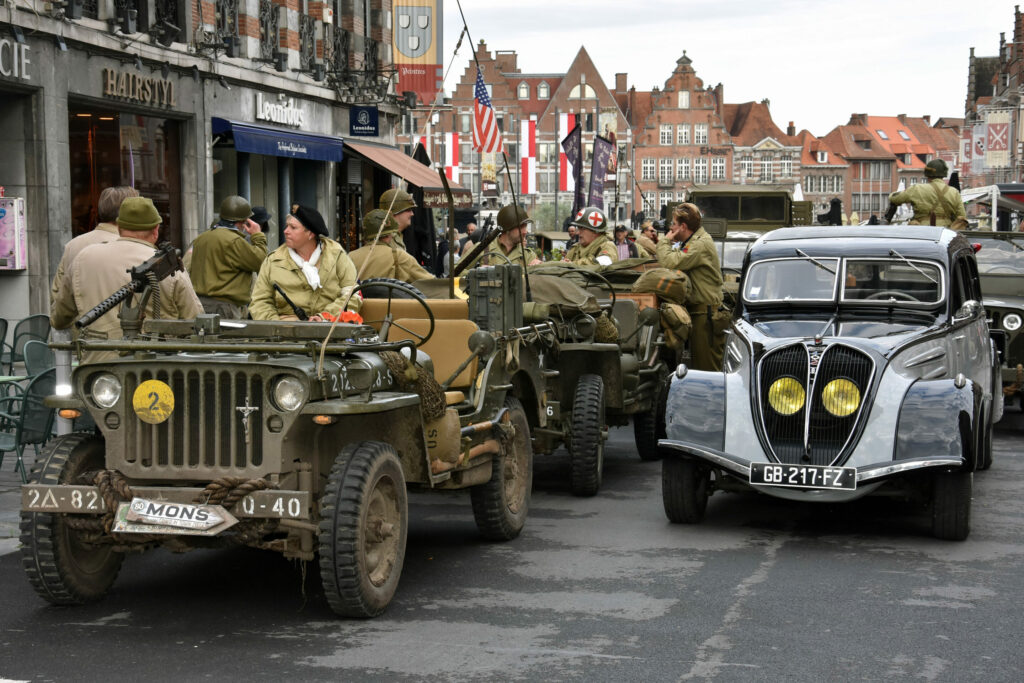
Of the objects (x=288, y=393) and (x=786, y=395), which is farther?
(x=786, y=395)

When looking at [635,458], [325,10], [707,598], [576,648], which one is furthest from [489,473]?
[325,10]

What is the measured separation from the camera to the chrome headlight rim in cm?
641

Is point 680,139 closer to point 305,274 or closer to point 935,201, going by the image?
point 935,201

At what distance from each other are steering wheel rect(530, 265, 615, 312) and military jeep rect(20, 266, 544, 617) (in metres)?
4.67

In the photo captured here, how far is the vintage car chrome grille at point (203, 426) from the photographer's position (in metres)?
6.26

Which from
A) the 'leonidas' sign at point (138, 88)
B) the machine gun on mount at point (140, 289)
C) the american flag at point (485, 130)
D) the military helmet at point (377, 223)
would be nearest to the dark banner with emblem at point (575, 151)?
the american flag at point (485, 130)

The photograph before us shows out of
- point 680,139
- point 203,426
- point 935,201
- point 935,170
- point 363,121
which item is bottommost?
point 203,426

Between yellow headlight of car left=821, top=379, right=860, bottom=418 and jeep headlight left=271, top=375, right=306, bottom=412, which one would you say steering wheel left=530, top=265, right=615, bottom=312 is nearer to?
yellow headlight of car left=821, top=379, right=860, bottom=418

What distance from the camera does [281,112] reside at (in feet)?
83.5

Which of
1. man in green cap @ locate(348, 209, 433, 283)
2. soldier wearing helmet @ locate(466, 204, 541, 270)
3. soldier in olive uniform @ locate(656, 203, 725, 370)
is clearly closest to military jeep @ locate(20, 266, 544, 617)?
man in green cap @ locate(348, 209, 433, 283)

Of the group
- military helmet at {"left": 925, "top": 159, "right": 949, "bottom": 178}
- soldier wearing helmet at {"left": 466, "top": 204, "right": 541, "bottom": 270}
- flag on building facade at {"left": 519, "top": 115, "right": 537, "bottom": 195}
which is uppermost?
flag on building facade at {"left": 519, "top": 115, "right": 537, "bottom": 195}

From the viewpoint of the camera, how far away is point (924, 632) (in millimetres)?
6410

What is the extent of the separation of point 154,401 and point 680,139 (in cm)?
12977

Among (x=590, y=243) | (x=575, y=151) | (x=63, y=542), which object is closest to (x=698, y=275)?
(x=590, y=243)
